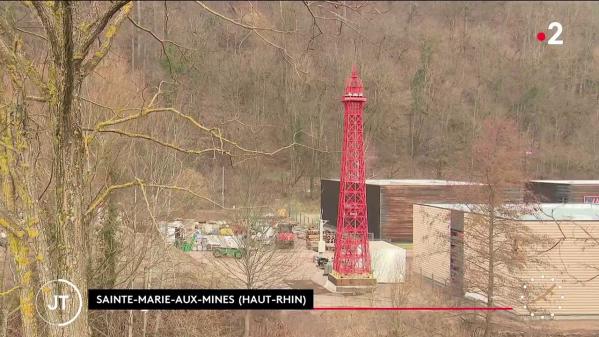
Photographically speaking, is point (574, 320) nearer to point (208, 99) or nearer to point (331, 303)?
point (331, 303)

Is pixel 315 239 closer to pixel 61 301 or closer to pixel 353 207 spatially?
pixel 353 207

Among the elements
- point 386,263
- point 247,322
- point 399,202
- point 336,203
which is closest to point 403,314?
point 247,322

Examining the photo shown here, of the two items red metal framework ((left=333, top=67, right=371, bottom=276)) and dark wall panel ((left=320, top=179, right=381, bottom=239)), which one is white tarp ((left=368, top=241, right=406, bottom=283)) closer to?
red metal framework ((left=333, top=67, right=371, bottom=276))

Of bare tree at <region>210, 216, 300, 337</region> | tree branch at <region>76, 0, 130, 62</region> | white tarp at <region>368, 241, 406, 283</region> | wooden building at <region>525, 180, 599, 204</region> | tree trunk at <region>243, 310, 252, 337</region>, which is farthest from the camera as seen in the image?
wooden building at <region>525, 180, 599, 204</region>

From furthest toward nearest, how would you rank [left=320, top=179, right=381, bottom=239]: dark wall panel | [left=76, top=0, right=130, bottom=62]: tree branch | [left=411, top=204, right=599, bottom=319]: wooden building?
[left=320, top=179, right=381, bottom=239]: dark wall panel < [left=411, top=204, right=599, bottom=319]: wooden building < [left=76, top=0, right=130, bottom=62]: tree branch

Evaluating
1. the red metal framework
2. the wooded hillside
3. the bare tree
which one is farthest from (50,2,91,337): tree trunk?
the red metal framework

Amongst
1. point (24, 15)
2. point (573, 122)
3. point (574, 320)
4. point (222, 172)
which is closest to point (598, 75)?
point (574, 320)

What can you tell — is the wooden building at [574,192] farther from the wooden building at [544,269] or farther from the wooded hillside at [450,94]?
the wooden building at [544,269]
